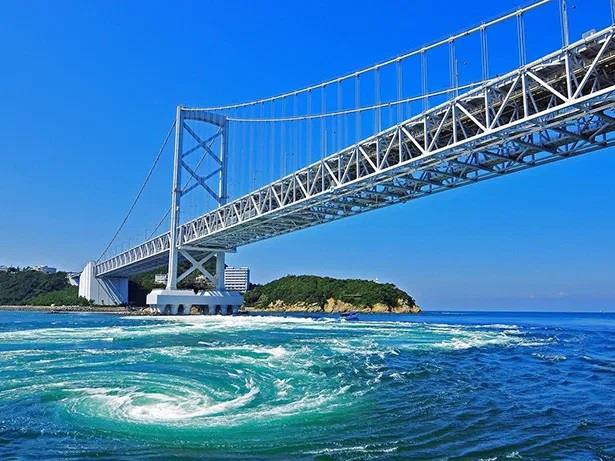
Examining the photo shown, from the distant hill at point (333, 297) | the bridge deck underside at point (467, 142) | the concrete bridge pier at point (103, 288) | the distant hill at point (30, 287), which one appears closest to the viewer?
the bridge deck underside at point (467, 142)

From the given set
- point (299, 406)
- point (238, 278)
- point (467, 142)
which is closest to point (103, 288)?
point (238, 278)

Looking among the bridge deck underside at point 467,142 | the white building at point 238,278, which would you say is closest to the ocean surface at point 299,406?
the bridge deck underside at point 467,142

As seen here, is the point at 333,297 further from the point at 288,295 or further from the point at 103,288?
the point at 103,288

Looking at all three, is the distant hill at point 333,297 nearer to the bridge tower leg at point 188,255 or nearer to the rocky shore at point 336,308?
the rocky shore at point 336,308

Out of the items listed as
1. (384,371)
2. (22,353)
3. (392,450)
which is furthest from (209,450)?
(22,353)

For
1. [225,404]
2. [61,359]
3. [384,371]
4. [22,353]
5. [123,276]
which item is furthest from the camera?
[123,276]

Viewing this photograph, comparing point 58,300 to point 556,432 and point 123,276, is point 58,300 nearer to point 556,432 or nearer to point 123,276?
point 123,276

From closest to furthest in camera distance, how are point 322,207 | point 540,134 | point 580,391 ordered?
point 580,391, point 540,134, point 322,207
